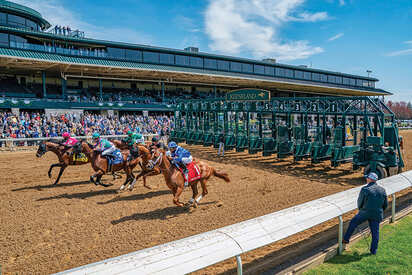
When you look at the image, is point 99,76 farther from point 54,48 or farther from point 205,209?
point 205,209

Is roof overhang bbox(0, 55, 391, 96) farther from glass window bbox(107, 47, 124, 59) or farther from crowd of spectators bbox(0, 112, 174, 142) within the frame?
crowd of spectators bbox(0, 112, 174, 142)

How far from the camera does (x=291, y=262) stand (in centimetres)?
447

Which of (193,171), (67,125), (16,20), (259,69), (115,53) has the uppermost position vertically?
(16,20)

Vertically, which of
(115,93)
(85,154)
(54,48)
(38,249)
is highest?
(54,48)

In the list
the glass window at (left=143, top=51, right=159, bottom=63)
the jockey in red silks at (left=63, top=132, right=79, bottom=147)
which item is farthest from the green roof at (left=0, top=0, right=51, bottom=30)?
the jockey in red silks at (left=63, top=132, right=79, bottom=147)

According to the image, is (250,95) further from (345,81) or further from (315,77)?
(345,81)

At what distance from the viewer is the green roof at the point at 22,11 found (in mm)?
30641

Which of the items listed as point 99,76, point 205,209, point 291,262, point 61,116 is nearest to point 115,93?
point 99,76

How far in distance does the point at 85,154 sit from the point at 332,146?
10.3m

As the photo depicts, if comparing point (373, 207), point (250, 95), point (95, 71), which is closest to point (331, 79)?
point (95, 71)

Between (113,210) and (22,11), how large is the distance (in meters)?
34.1

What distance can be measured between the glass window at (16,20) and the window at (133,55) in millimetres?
11869

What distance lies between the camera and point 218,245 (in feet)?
11.9

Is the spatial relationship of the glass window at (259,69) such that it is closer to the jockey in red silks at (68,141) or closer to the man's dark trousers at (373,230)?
the jockey in red silks at (68,141)
